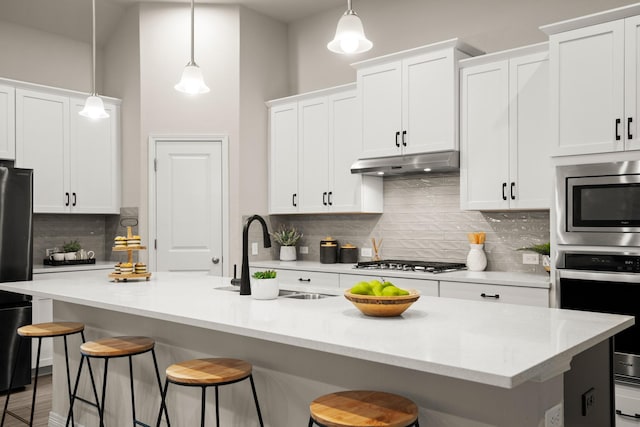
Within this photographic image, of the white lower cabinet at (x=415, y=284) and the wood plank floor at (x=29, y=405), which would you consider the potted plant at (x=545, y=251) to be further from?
the wood plank floor at (x=29, y=405)

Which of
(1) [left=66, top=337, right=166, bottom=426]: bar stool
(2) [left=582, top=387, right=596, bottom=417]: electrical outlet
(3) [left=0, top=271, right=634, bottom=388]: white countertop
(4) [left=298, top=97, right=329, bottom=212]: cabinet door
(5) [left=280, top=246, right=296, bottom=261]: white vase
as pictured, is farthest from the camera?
(5) [left=280, top=246, right=296, bottom=261]: white vase

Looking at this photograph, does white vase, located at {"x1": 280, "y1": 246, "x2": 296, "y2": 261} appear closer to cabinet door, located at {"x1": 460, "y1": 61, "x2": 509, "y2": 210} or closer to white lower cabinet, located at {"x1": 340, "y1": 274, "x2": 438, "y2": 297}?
white lower cabinet, located at {"x1": 340, "y1": 274, "x2": 438, "y2": 297}

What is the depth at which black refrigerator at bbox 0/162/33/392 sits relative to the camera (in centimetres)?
441

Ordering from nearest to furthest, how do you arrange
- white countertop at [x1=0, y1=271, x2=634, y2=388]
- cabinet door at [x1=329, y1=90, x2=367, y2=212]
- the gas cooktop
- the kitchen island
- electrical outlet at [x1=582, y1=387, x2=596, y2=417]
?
1. white countertop at [x1=0, y1=271, x2=634, y2=388]
2. the kitchen island
3. electrical outlet at [x1=582, y1=387, x2=596, y2=417]
4. the gas cooktop
5. cabinet door at [x1=329, y1=90, x2=367, y2=212]

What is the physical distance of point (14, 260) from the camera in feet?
14.8

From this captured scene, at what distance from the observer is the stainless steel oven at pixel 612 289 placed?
317 cm

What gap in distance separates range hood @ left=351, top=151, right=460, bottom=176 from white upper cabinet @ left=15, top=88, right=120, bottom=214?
8.85 feet

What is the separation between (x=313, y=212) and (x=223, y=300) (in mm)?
2795

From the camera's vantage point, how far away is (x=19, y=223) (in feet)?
15.0

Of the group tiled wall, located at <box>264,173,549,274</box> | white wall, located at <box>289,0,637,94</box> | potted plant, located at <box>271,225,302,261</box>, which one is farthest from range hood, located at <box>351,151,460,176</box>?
potted plant, located at <box>271,225,302,261</box>

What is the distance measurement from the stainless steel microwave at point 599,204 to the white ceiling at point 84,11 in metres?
3.24

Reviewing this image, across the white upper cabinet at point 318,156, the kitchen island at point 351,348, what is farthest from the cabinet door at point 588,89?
the white upper cabinet at point 318,156

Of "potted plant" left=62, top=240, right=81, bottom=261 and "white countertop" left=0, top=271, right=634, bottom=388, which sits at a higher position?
"potted plant" left=62, top=240, right=81, bottom=261

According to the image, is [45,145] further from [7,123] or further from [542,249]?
[542,249]
